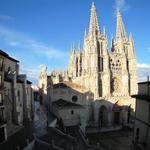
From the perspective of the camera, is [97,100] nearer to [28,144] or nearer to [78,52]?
[78,52]

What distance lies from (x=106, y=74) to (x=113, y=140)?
20438 millimetres

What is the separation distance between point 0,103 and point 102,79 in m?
37.3

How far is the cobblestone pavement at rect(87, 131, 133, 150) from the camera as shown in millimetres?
38312

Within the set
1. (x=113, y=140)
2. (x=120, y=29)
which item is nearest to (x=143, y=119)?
(x=113, y=140)

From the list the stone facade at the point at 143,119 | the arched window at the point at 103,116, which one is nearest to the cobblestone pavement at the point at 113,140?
the arched window at the point at 103,116

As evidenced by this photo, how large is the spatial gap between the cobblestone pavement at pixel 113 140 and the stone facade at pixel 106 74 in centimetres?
608

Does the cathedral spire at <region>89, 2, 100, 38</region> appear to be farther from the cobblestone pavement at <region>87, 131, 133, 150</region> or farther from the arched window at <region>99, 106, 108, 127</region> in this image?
the cobblestone pavement at <region>87, 131, 133, 150</region>

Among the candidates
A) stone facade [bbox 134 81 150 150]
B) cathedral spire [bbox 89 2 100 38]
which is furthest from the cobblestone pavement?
cathedral spire [bbox 89 2 100 38]

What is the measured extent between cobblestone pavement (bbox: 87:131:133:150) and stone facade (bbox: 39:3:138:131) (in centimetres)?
608

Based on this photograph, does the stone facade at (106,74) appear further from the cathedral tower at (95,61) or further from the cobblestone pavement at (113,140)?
the cobblestone pavement at (113,140)

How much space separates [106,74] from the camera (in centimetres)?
5866

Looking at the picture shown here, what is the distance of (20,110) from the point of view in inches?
1266

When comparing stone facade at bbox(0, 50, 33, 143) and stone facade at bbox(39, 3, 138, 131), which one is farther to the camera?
stone facade at bbox(39, 3, 138, 131)

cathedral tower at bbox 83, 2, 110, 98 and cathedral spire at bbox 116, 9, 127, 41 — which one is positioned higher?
cathedral spire at bbox 116, 9, 127, 41
